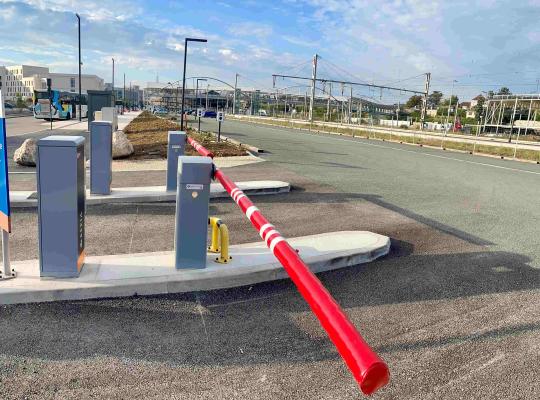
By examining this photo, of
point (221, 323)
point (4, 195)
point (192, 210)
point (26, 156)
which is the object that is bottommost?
point (221, 323)

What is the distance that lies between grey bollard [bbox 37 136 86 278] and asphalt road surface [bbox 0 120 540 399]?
48 centimetres

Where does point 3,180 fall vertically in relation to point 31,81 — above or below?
below

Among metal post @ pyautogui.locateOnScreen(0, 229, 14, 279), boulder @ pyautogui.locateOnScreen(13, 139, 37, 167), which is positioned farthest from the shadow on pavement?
boulder @ pyautogui.locateOnScreen(13, 139, 37, 167)

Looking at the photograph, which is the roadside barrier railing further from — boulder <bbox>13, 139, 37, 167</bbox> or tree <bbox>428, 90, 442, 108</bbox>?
tree <bbox>428, 90, 442, 108</bbox>

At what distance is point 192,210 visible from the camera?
470cm

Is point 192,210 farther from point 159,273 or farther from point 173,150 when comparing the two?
point 173,150

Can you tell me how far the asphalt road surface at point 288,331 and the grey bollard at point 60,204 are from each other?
484 millimetres

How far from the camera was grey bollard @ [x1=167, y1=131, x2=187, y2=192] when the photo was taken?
27.1ft

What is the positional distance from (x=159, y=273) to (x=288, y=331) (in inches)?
60.8

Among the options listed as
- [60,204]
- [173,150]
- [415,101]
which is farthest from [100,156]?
[415,101]

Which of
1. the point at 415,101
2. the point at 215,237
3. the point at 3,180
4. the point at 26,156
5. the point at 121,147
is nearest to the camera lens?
the point at 3,180

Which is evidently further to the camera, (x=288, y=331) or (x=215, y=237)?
(x=215, y=237)

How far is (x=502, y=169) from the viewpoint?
17.8 m

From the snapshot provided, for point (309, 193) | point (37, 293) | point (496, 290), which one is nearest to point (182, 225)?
point (37, 293)
